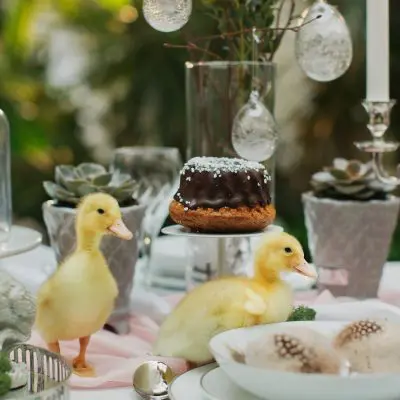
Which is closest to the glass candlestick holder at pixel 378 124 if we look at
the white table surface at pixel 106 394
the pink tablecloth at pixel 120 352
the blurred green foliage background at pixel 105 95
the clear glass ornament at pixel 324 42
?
the clear glass ornament at pixel 324 42

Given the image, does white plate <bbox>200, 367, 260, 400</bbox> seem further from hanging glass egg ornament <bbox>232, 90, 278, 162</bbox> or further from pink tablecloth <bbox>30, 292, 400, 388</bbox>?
hanging glass egg ornament <bbox>232, 90, 278, 162</bbox>

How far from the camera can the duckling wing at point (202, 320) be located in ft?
2.67

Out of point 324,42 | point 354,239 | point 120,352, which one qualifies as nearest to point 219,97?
point 324,42

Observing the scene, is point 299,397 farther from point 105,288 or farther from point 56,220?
point 56,220

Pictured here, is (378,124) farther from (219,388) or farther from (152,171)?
(219,388)

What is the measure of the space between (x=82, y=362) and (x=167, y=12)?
15.4 inches

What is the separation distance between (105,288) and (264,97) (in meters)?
0.40

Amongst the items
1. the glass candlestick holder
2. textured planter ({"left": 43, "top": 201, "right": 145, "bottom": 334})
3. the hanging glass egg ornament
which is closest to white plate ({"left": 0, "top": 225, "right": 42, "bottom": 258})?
textured planter ({"left": 43, "top": 201, "right": 145, "bottom": 334})

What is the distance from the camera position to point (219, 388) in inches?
29.5

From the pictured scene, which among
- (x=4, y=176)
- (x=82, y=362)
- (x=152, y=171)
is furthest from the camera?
(x=152, y=171)

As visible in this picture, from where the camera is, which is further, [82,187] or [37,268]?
[37,268]

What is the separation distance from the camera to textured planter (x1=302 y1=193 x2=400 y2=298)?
121 cm

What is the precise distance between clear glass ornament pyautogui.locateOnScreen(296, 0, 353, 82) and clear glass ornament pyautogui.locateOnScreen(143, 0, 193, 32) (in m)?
0.17

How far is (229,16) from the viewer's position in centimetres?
121
